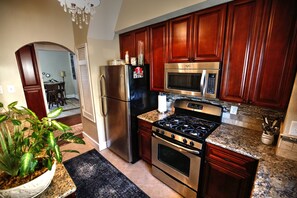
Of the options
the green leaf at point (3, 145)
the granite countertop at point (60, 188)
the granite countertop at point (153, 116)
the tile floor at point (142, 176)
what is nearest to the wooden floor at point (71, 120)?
the tile floor at point (142, 176)

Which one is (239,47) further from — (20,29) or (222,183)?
(20,29)

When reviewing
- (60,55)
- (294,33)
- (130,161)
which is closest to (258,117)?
(294,33)

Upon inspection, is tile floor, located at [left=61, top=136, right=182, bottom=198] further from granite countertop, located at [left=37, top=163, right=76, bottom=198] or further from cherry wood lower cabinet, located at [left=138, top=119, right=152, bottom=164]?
granite countertop, located at [left=37, top=163, right=76, bottom=198]

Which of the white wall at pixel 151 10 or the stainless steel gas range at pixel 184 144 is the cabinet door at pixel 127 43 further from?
the stainless steel gas range at pixel 184 144

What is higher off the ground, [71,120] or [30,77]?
[30,77]

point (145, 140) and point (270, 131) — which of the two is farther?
point (145, 140)

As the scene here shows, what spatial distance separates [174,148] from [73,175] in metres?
1.76

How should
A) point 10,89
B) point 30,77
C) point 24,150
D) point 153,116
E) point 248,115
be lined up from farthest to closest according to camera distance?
point 30,77, point 10,89, point 153,116, point 248,115, point 24,150

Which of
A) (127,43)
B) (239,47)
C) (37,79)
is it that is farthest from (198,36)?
(37,79)

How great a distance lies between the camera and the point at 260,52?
4.59ft

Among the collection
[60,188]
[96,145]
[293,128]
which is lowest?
[96,145]

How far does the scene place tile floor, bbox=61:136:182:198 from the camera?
200cm

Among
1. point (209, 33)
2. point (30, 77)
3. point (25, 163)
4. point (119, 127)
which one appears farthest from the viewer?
point (30, 77)

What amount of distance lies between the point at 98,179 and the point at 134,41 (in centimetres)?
236
